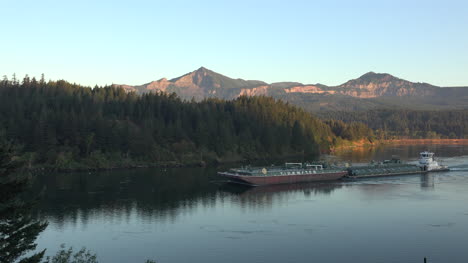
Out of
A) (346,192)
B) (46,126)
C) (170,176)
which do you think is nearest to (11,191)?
(346,192)

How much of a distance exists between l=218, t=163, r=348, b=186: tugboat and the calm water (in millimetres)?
3894

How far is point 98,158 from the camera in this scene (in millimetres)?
148000

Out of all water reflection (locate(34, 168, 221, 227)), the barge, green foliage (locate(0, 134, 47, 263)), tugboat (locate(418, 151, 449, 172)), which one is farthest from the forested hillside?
green foliage (locate(0, 134, 47, 263))

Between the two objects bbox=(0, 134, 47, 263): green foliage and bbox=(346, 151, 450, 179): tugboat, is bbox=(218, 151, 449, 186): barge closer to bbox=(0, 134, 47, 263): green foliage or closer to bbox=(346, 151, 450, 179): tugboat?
bbox=(346, 151, 450, 179): tugboat

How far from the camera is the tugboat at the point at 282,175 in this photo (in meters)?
118

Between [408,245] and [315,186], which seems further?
[315,186]

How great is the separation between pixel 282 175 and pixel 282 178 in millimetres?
829

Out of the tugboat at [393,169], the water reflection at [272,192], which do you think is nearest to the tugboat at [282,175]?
the water reflection at [272,192]

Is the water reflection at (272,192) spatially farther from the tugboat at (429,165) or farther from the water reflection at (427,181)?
the tugboat at (429,165)

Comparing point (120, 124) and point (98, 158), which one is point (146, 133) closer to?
point (120, 124)

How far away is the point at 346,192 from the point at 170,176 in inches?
2033

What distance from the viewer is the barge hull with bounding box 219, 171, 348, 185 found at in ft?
387

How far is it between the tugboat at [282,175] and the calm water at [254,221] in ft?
12.8

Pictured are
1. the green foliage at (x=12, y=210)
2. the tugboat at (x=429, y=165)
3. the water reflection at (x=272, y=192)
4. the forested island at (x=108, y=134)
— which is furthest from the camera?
the tugboat at (x=429, y=165)
